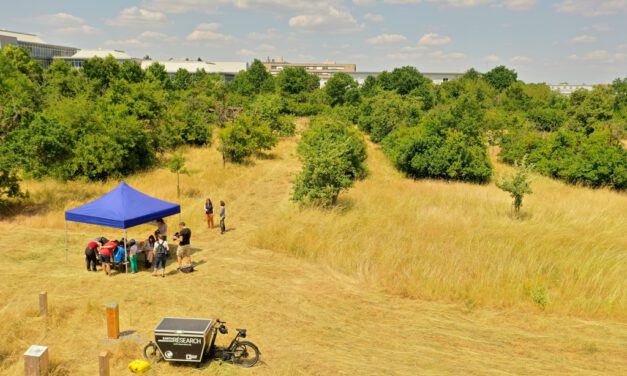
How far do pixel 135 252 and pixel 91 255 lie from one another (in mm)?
1313

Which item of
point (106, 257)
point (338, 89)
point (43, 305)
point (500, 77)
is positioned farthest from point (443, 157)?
point (500, 77)

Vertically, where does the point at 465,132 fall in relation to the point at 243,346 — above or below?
above

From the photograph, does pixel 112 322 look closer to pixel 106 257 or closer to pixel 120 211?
pixel 106 257

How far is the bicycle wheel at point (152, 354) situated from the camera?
8633 mm

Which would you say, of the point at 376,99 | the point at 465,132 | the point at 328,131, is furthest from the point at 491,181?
the point at 376,99

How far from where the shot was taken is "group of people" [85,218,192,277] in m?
13.2

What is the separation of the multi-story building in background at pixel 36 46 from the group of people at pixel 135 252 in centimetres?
9637

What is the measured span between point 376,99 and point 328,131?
1739 centimetres

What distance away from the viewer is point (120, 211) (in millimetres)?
13648

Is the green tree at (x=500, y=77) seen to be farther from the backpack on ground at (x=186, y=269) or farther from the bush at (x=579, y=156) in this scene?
the backpack on ground at (x=186, y=269)

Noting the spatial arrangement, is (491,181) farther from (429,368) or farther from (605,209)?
(429,368)

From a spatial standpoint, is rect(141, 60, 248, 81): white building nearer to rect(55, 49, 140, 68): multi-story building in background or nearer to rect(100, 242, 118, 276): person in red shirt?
rect(55, 49, 140, 68): multi-story building in background

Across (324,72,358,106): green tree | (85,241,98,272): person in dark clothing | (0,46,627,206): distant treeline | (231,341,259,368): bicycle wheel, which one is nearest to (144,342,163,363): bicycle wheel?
(231,341,259,368): bicycle wheel

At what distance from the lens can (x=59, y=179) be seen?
25.0 metres
